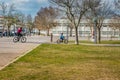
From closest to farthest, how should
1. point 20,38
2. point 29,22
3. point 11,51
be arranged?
point 11,51, point 20,38, point 29,22

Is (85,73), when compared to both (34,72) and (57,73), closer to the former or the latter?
(57,73)

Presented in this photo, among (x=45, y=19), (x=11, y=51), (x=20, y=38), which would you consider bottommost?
(x=11, y=51)

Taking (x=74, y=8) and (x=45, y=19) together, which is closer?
(x=74, y=8)

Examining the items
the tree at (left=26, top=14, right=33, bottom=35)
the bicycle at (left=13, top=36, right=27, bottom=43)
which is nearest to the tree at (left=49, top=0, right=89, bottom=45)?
the bicycle at (left=13, top=36, right=27, bottom=43)

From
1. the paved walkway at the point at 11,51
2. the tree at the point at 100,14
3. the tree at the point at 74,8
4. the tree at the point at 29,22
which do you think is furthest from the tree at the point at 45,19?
the paved walkway at the point at 11,51

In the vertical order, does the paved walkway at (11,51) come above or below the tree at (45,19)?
below

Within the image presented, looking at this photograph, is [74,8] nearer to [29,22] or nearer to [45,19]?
[45,19]

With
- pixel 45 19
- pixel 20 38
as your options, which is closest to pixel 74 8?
pixel 20 38

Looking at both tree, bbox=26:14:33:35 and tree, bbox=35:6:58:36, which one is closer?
tree, bbox=35:6:58:36

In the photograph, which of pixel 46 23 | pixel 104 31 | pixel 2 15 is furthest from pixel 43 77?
pixel 104 31

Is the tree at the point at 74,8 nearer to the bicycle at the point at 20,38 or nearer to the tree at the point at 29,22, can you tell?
the bicycle at the point at 20,38

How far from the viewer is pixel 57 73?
→ 36.2 feet

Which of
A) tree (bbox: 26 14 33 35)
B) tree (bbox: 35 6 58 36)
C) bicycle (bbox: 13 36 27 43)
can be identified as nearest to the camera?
bicycle (bbox: 13 36 27 43)

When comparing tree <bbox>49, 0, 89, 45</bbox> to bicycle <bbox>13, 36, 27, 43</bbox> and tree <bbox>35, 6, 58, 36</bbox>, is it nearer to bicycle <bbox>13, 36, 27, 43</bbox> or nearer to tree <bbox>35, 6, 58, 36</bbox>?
bicycle <bbox>13, 36, 27, 43</bbox>
